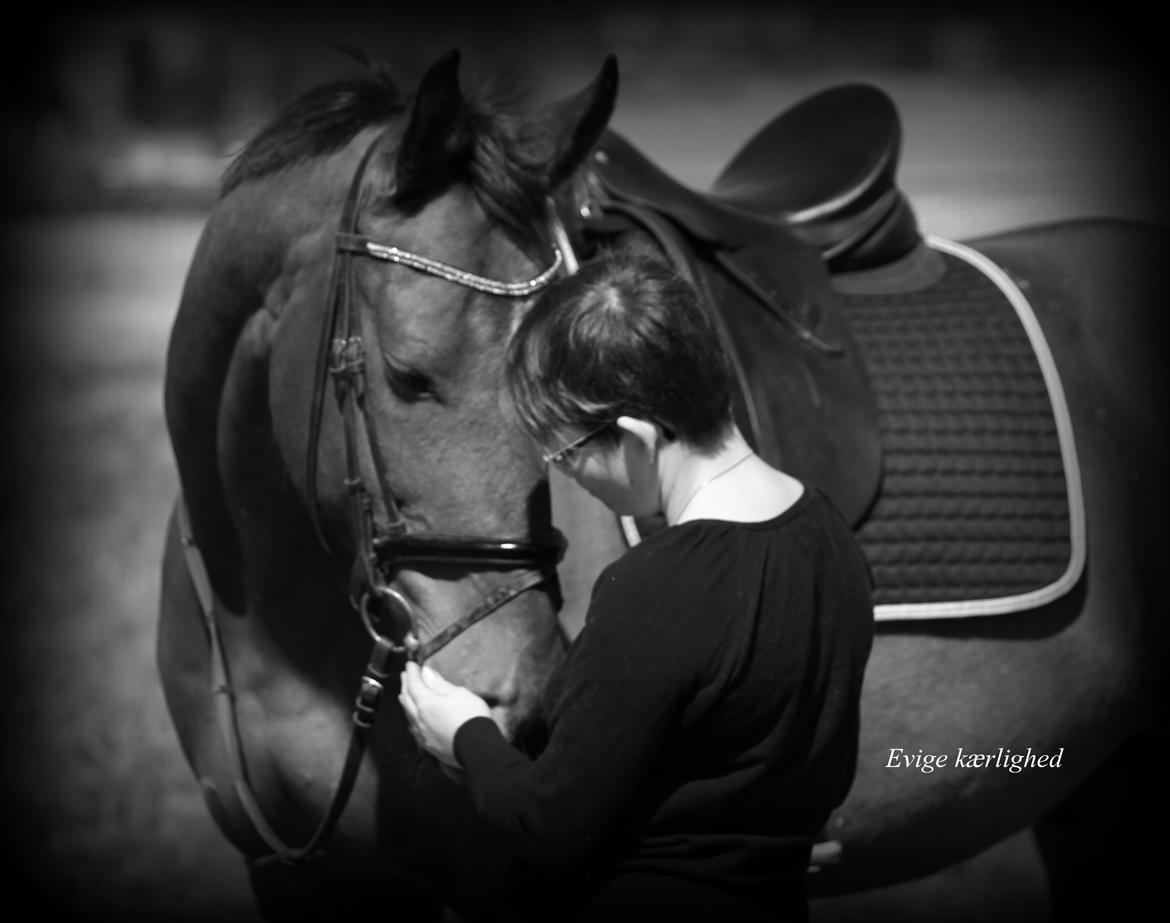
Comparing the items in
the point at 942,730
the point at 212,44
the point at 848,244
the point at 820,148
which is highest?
the point at 212,44

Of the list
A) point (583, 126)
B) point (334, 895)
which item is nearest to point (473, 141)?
point (583, 126)

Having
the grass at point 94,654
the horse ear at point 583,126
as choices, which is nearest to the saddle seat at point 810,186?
the horse ear at point 583,126

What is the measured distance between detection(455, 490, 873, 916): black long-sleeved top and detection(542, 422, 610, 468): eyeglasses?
0.14 meters

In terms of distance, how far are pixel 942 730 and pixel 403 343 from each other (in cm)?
140

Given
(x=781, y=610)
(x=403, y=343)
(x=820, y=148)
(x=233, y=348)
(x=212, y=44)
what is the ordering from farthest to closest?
(x=212, y=44) < (x=820, y=148) < (x=233, y=348) < (x=403, y=343) < (x=781, y=610)

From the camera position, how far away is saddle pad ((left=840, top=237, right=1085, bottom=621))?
8.25 feet

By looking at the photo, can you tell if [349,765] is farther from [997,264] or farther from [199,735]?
[997,264]

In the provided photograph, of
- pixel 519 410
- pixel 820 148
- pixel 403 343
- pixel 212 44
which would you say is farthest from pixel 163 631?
pixel 212 44

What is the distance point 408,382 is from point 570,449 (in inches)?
14.5

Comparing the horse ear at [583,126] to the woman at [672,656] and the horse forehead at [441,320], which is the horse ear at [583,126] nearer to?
the horse forehead at [441,320]

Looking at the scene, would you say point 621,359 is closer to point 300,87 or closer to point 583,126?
point 583,126

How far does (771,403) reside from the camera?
244 cm

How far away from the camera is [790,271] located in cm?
264

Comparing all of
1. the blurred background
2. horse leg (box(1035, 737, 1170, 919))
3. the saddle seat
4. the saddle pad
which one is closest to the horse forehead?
the saddle seat
